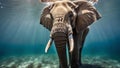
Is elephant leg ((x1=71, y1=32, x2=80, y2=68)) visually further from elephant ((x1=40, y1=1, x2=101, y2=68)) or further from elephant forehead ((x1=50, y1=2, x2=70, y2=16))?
elephant forehead ((x1=50, y1=2, x2=70, y2=16))

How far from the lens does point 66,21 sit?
554cm

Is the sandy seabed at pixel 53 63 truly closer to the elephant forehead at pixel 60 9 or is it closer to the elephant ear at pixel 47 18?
the elephant ear at pixel 47 18

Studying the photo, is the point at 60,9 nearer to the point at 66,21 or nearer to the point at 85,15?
A: the point at 66,21

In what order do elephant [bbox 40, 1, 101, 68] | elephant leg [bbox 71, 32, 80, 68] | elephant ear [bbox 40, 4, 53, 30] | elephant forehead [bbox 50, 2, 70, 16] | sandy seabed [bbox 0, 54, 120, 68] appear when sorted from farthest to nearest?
sandy seabed [bbox 0, 54, 120, 68], elephant leg [bbox 71, 32, 80, 68], elephant ear [bbox 40, 4, 53, 30], elephant forehead [bbox 50, 2, 70, 16], elephant [bbox 40, 1, 101, 68]

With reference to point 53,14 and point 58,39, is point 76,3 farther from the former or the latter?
point 58,39

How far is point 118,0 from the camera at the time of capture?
923 inches

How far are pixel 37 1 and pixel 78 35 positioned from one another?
45.0ft

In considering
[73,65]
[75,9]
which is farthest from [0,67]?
[75,9]

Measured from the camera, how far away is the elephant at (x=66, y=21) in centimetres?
509

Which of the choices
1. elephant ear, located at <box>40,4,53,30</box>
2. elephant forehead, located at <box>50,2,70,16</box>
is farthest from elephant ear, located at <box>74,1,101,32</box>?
elephant ear, located at <box>40,4,53,30</box>

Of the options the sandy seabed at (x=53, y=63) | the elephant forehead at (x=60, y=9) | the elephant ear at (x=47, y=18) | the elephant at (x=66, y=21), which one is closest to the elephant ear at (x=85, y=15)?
→ the elephant at (x=66, y=21)

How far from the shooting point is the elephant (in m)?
5.09

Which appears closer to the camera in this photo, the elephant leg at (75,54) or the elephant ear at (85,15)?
the elephant ear at (85,15)

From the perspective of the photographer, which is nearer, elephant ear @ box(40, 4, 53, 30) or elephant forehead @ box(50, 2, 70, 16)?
elephant forehead @ box(50, 2, 70, 16)
